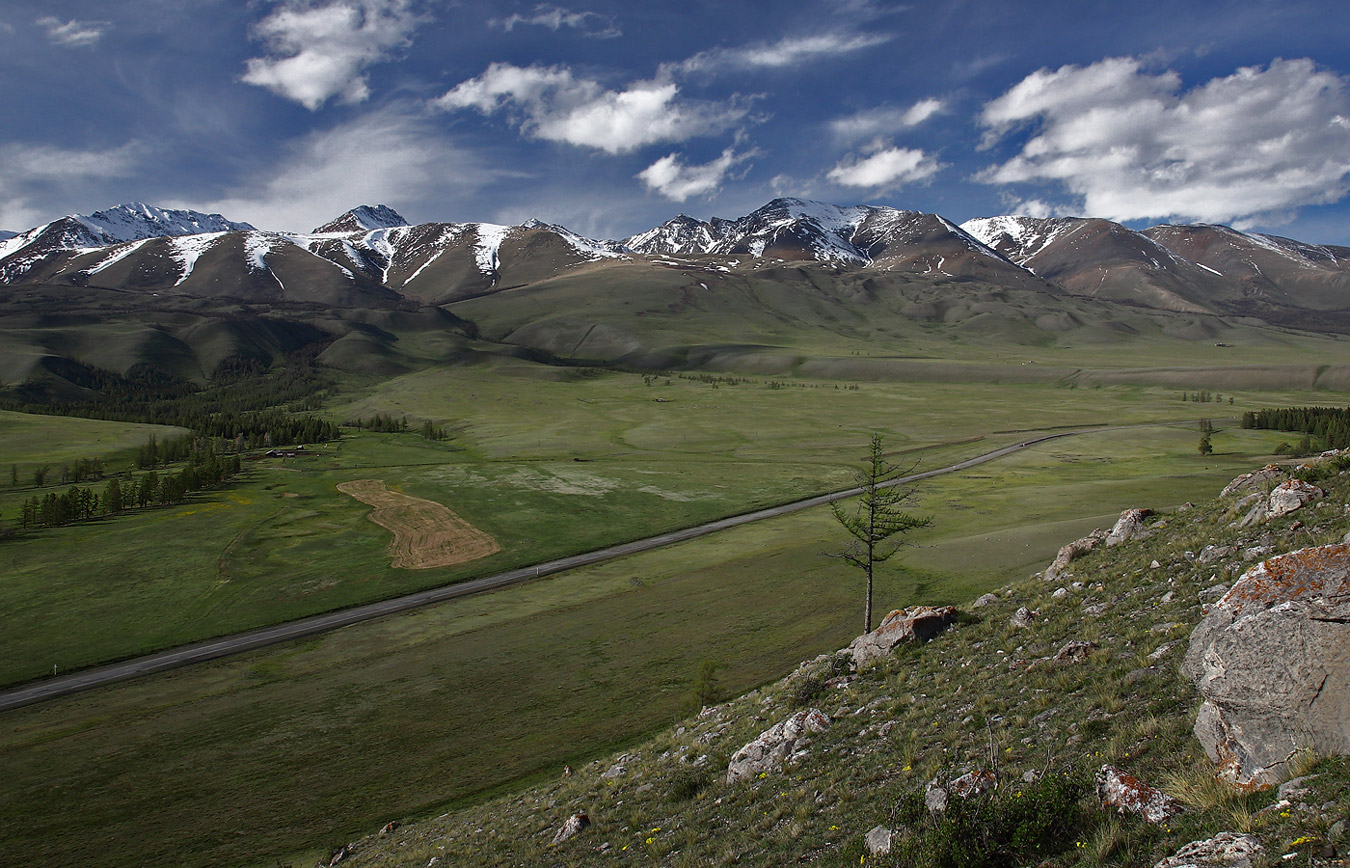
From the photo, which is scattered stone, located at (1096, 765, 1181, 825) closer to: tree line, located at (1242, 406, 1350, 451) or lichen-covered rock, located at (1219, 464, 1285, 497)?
lichen-covered rock, located at (1219, 464, 1285, 497)

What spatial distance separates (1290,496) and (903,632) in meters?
13.7

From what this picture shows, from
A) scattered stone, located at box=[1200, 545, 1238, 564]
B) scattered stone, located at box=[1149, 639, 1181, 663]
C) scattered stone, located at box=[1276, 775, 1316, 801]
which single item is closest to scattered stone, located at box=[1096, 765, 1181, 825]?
scattered stone, located at box=[1276, 775, 1316, 801]

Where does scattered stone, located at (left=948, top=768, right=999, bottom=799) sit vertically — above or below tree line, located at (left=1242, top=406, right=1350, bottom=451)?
above

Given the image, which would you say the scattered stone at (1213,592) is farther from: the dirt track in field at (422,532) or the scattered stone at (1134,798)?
the dirt track in field at (422,532)

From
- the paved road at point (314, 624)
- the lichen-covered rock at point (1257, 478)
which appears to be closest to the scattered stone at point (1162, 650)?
the lichen-covered rock at point (1257, 478)

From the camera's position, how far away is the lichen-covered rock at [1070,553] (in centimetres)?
2994

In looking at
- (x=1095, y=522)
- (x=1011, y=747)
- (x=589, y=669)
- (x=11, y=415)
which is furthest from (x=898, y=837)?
(x=11, y=415)

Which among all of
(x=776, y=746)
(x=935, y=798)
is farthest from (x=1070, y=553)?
(x=935, y=798)

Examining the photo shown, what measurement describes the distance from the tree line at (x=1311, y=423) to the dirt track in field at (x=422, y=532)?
149 m

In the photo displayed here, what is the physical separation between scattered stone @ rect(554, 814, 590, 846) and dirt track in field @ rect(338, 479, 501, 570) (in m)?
64.2

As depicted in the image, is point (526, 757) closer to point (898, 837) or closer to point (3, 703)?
point (898, 837)

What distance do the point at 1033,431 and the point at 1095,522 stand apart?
114m

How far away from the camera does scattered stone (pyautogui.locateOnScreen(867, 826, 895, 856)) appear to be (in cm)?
1182

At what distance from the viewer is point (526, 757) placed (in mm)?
36406
